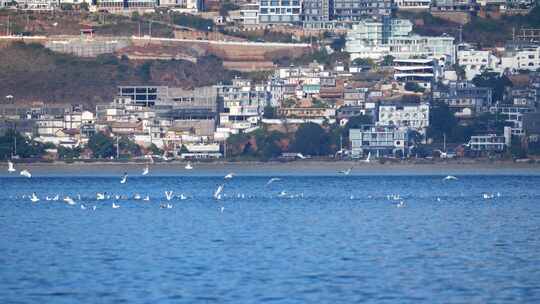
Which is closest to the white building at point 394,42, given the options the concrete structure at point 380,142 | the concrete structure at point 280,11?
the concrete structure at point 280,11

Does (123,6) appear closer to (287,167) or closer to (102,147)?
(102,147)

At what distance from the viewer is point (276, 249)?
3900 centimetres

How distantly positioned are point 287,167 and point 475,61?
32770 mm

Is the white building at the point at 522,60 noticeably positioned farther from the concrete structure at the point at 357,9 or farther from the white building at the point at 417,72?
the concrete structure at the point at 357,9

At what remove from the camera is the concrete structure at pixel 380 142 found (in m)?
98.4

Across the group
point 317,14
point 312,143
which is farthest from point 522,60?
point 312,143

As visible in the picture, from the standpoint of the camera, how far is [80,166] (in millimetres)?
96812

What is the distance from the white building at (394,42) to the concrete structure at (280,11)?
5.40m

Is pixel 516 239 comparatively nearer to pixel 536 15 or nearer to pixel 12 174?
pixel 12 174

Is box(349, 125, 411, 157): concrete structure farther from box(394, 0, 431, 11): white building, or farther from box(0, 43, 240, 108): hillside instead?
box(394, 0, 431, 11): white building

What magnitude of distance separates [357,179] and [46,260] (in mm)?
45600

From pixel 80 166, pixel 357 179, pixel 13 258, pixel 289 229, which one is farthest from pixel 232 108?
pixel 13 258

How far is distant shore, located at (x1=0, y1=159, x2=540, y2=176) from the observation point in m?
92.7

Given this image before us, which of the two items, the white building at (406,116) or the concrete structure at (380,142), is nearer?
the concrete structure at (380,142)
